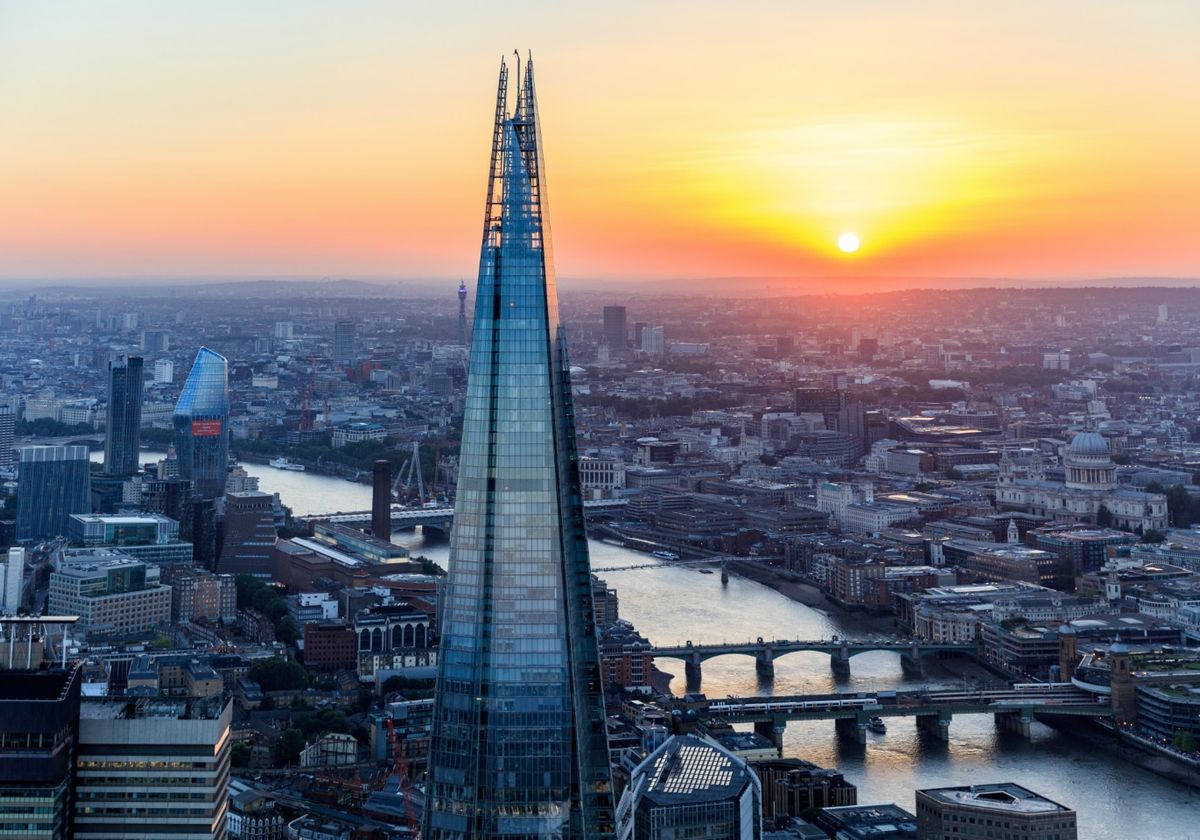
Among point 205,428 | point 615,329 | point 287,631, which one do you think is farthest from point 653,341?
point 287,631

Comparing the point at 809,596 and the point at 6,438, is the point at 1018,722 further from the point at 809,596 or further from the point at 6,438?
the point at 6,438

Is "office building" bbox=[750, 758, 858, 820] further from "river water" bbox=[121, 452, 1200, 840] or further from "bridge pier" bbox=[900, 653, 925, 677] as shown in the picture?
"bridge pier" bbox=[900, 653, 925, 677]

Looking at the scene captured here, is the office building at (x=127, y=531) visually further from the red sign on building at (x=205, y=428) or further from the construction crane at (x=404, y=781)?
the construction crane at (x=404, y=781)

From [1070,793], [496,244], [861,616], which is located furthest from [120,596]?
[496,244]

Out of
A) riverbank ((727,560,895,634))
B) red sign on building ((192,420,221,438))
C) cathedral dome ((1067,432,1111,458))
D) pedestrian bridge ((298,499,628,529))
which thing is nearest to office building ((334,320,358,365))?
pedestrian bridge ((298,499,628,529))

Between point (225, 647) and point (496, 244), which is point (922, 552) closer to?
point (225, 647)

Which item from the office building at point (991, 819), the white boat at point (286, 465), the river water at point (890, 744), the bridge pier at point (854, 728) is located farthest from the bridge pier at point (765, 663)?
the white boat at point (286, 465)
